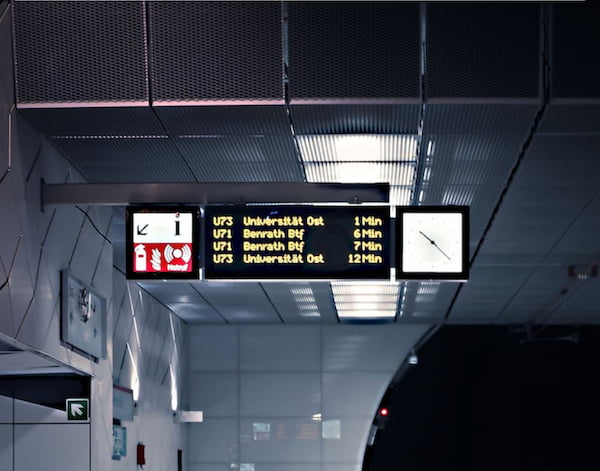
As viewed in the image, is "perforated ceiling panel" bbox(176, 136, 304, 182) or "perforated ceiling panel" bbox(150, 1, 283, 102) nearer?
"perforated ceiling panel" bbox(150, 1, 283, 102)

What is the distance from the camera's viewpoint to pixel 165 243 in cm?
891

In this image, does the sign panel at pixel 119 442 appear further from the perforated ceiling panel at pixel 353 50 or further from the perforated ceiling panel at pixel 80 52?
the perforated ceiling panel at pixel 353 50

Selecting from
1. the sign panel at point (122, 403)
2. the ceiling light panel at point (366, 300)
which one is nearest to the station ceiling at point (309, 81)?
the sign panel at point (122, 403)

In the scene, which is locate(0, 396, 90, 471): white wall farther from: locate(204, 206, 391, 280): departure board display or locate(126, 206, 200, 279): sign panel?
locate(204, 206, 391, 280): departure board display

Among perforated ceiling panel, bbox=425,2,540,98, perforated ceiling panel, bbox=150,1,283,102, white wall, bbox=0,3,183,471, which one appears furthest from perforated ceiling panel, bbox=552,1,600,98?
white wall, bbox=0,3,183,471

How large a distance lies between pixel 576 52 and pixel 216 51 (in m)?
2.35

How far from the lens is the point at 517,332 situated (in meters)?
20.5

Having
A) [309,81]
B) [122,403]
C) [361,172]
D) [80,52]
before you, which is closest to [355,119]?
[309,81]

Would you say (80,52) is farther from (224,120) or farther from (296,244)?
(296,244)

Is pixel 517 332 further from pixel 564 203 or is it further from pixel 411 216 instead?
pixel 411 216

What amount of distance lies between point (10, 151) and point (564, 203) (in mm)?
5568

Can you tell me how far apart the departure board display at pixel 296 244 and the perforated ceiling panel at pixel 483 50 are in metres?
1.19

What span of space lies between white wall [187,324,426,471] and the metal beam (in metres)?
11.7

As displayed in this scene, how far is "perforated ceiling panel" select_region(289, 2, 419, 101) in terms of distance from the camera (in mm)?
7973
